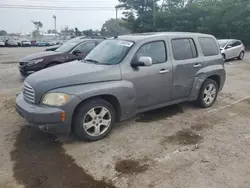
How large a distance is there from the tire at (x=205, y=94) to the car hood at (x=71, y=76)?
2.31 m

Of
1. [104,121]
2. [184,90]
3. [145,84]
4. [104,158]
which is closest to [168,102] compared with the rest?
[184,90]

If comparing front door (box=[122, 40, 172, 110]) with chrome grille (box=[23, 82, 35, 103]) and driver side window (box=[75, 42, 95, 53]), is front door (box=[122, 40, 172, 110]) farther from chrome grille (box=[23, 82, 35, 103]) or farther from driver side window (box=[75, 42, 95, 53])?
driver side window (box=[75, 42, 95, 53])

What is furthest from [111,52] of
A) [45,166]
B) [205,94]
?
[205,94]

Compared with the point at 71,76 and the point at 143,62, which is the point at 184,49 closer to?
the point at 143,62

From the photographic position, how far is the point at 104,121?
149 inches

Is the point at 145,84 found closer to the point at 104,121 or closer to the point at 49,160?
the point at 104,121

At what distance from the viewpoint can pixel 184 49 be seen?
472 centimetres

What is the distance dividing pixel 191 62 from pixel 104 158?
2.76 meters

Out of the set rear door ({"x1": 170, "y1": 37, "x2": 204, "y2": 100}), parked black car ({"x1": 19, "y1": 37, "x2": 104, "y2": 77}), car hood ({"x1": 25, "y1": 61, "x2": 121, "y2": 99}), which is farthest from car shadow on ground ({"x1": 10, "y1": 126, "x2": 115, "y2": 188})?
parked black car ({"x1": 19, "y1": 37, "x2": 104, "y2": 77})

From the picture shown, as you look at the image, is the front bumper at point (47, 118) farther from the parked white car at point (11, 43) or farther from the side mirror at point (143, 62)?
the parked white car at point (11, 43)

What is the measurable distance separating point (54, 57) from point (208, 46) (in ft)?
17.7

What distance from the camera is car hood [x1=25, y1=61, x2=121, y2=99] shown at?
136 inches

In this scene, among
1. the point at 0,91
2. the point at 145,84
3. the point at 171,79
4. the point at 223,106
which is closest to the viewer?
the point at 145,84

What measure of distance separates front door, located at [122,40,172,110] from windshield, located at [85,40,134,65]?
0.22 metres
